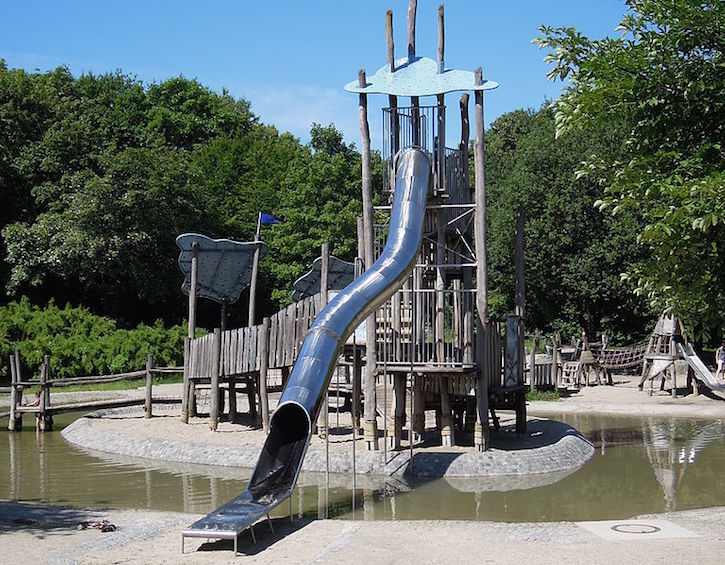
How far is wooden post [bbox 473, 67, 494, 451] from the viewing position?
18.7 meters

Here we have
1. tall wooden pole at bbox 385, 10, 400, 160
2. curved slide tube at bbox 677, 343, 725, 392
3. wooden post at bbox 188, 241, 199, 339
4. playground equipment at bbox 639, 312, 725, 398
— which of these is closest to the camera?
tall wooden pole at bbox 385, 10, 400, 160

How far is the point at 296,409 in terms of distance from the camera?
48.2ft

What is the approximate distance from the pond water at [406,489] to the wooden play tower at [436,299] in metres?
1.98

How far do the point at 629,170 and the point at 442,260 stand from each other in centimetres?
721

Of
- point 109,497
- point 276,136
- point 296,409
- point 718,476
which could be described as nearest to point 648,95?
point 296,409

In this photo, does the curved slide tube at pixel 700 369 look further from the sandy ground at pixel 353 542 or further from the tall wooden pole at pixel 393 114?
the sandy ground at pixel 353 542

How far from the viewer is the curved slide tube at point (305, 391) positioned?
498 inches

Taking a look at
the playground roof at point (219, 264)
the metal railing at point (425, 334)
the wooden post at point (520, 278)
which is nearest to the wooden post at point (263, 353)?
the metal railing at point (425, 334)

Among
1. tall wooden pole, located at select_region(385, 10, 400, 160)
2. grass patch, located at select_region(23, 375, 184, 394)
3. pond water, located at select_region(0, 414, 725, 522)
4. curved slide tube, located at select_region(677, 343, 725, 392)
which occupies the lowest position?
pond water, located at select_region(0, 414, 725, 522)

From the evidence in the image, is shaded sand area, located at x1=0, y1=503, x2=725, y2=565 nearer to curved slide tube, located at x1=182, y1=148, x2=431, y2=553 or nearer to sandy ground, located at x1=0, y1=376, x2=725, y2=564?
sandy ground, located at x1=0, y1=376, x2=725, y2=564

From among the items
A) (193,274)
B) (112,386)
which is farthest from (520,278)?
(112,386)

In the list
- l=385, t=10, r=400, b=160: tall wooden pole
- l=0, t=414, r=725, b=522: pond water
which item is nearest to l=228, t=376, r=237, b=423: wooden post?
l=0, t=414, r=725, b=522: pond water

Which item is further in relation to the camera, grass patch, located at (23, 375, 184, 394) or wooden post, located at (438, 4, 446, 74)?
grass patch, located at (23, 375, 184, 394)

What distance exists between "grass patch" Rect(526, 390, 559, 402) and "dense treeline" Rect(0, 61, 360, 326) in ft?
50.2
